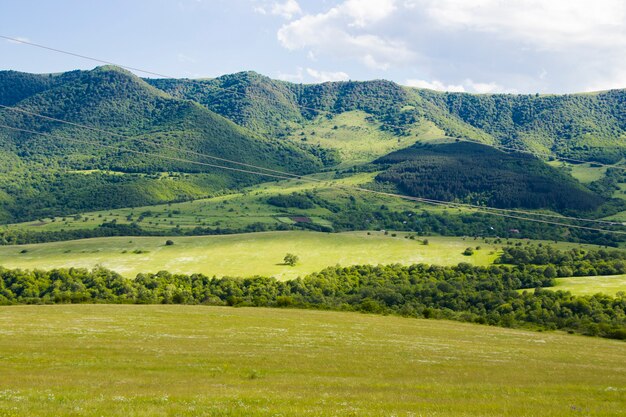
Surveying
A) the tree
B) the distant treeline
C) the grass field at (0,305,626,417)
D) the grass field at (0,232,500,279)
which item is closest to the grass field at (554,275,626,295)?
the distant treeline

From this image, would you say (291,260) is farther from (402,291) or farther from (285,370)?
(285,370)

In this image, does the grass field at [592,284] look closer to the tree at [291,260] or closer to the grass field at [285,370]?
the grass field at [285,370]

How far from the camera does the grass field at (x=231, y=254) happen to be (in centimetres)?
15900

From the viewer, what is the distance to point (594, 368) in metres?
42.3

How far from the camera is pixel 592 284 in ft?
416

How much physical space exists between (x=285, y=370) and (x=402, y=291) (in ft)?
304

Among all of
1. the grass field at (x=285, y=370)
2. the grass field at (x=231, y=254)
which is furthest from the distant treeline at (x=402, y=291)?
the grass field at (x=285, y=370)

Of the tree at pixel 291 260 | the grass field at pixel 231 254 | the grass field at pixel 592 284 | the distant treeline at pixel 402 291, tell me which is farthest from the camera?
the tree at pixel 291 260

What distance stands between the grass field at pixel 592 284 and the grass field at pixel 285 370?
62.3m

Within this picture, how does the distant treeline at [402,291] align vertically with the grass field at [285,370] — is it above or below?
below

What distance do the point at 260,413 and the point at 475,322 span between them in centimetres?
7373

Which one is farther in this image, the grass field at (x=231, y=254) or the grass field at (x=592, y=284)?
the grass field at (x=231, y=254)

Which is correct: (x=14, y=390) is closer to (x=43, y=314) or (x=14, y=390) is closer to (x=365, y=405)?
(x=365, y=405)

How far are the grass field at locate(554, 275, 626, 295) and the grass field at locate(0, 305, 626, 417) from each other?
62.3 meters
